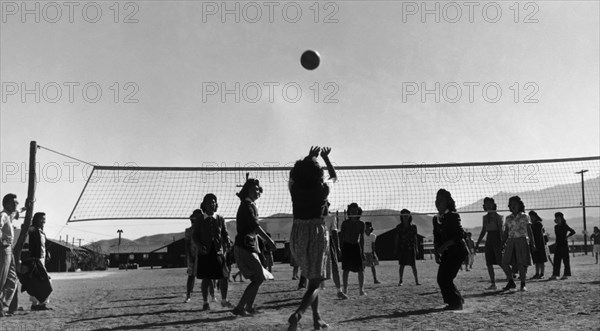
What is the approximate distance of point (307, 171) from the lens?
271 inches

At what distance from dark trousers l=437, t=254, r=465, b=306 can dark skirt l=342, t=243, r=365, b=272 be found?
251 centimetres

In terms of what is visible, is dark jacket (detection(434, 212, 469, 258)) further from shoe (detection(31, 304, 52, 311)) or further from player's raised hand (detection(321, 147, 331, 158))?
shoe (detection(31, 304, 52, 311))

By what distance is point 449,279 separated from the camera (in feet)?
28.9

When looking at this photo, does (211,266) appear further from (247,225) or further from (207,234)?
(247,225)

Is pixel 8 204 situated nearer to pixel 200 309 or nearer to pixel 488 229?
pixel 200 309

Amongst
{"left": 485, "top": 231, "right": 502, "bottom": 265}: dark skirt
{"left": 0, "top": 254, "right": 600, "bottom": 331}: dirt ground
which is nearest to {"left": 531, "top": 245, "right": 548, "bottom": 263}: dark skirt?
{"left": 0, "top": 254, "right": 600, "bottom": 331}: dirt ground

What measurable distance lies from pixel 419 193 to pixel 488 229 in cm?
352

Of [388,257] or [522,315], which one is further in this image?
[388,257]

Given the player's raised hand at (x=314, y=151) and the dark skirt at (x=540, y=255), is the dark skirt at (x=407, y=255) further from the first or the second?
the player's raised hand at (x=314, y=151)

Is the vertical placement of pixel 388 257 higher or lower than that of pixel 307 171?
lower

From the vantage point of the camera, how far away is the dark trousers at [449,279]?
8.73m

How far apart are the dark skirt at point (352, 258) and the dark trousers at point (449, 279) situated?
99.0 inches

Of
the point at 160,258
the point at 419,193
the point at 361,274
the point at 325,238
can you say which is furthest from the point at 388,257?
the point at 325,238

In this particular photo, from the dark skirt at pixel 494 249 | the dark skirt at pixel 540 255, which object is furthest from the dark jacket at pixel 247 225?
the dark skirt at pixel 540 255
